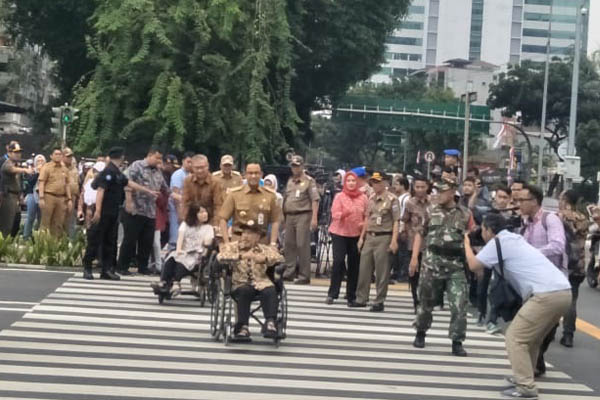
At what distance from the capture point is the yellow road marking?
15299 mm

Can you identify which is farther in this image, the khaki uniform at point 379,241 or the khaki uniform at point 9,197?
the khaki uniform at point 9,197

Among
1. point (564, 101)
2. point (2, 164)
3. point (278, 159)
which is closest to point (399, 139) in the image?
point (564, 101)

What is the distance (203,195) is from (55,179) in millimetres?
5488

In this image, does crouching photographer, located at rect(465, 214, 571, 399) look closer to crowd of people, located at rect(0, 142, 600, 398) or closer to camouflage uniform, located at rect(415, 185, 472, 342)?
crowd of people, located at rect(0, 142, 600, 398)

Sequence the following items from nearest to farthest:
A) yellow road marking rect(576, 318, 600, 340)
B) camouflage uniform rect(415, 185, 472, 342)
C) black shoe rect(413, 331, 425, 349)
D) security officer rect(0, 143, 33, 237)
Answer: camouflage uniform rect(415, 185, 472, 342) → black shoe rect(413, 331, 425, 349) → yellow road marking rect(576, 318, 600, 340) → security officer rect(0, 143, 33, 237)

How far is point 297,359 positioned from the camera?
37.8 feet

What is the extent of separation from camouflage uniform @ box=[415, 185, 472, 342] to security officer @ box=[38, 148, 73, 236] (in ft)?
30.1

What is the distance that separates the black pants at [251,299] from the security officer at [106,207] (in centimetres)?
537

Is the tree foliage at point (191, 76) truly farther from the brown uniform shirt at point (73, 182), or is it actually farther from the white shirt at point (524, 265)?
the white shirt at point (524, 265)

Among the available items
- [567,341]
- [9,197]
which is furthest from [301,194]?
[567,341]

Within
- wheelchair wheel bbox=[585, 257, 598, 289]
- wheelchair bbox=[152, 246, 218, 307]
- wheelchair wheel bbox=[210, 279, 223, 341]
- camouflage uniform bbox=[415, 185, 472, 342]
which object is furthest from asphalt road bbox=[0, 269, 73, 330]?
wheelchair wheel bbox=[585, 257, 598, 289]

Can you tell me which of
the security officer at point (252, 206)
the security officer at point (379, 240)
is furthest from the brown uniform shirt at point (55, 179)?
the security officer at point (252, 206)

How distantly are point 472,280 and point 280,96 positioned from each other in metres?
14.5

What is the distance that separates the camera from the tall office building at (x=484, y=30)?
178 m
